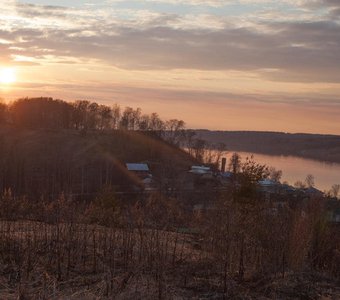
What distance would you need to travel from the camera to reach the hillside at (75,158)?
6575 centimetres

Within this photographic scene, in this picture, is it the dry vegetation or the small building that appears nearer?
the dry vegetation

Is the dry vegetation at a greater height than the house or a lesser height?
greater

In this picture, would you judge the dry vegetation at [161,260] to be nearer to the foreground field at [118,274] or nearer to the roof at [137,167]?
the foreground field at [118,274]

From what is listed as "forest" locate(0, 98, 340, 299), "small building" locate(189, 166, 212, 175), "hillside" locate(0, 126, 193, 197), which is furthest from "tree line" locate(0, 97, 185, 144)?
"forest" locate(0, 98, 340, 299)

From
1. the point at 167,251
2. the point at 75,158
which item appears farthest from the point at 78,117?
the point at 167,251

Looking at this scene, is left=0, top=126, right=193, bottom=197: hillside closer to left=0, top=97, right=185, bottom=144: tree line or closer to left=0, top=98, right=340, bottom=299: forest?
left=0, top=97, right=185, bottom=144: tree line

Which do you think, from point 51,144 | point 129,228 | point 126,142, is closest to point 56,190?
point 51,144

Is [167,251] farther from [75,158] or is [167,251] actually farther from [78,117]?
[78,117]

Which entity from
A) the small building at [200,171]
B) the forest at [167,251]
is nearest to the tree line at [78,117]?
the small building at [200,171]

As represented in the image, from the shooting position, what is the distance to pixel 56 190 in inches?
2438

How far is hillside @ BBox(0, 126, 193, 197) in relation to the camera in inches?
2589

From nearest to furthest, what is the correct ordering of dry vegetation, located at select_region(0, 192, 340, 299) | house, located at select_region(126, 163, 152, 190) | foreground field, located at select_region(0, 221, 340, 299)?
foreground field, located at select_region(0, 221, 340, 299)
dry vegetation, located at select_region(0, 192, 340, 299)
house, located at select_region(126, 163, 152, 190)

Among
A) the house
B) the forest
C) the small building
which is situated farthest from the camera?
the small building

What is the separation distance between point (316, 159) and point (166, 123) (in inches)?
2533
